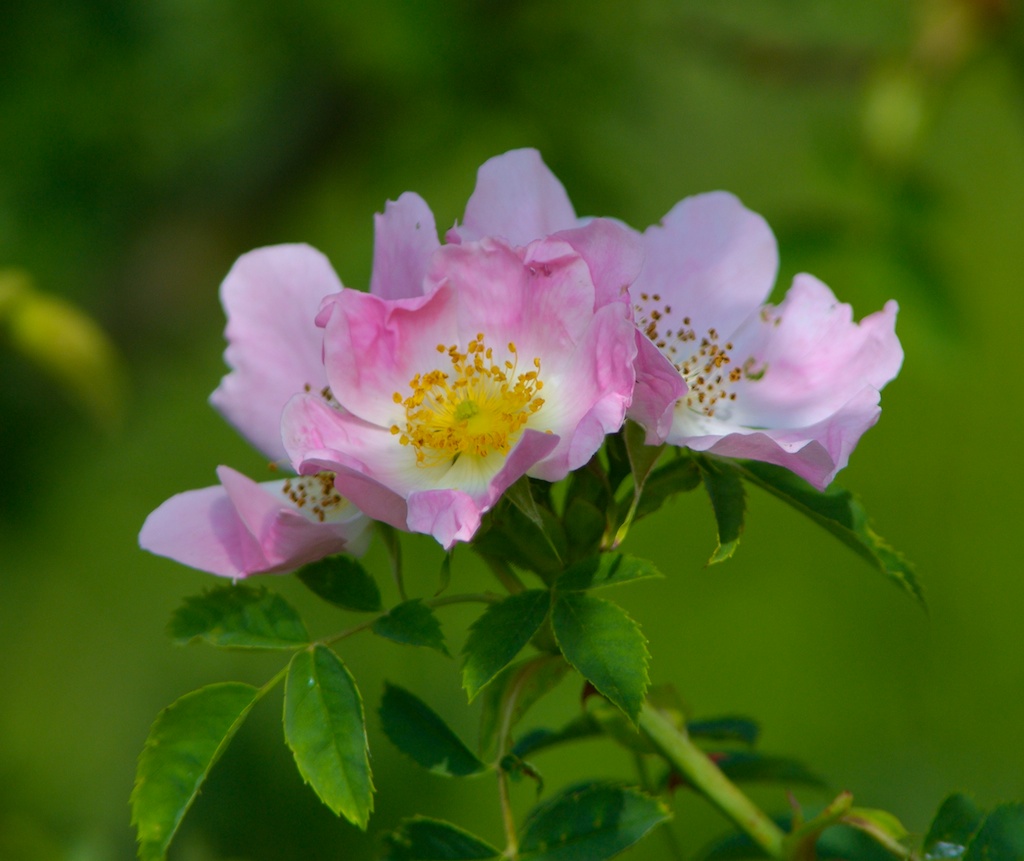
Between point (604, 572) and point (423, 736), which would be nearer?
point (604, 572)

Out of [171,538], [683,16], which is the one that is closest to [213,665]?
[683,16]

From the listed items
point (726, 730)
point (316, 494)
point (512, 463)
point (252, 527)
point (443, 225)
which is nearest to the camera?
point (512, 463)

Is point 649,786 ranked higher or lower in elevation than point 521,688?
lower

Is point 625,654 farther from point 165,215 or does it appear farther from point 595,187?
point 165,215

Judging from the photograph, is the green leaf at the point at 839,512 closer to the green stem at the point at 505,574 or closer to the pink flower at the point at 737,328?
the pink flower at the point at 737,328

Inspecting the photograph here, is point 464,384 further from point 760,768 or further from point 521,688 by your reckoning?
point 760,768

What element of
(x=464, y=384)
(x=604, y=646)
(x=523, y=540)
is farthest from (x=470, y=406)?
(x=604, y=646)

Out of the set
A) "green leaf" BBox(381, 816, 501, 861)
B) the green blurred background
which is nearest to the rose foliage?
"green leaf" BBox(381, 816, 501, 861)

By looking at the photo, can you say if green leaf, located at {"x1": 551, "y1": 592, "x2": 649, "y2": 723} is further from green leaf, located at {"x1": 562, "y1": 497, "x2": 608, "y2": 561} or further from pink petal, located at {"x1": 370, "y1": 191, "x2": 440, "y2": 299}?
pink petal, located at {"x1": 370, "y1": 191, "x2": 440, "y2": 299}
